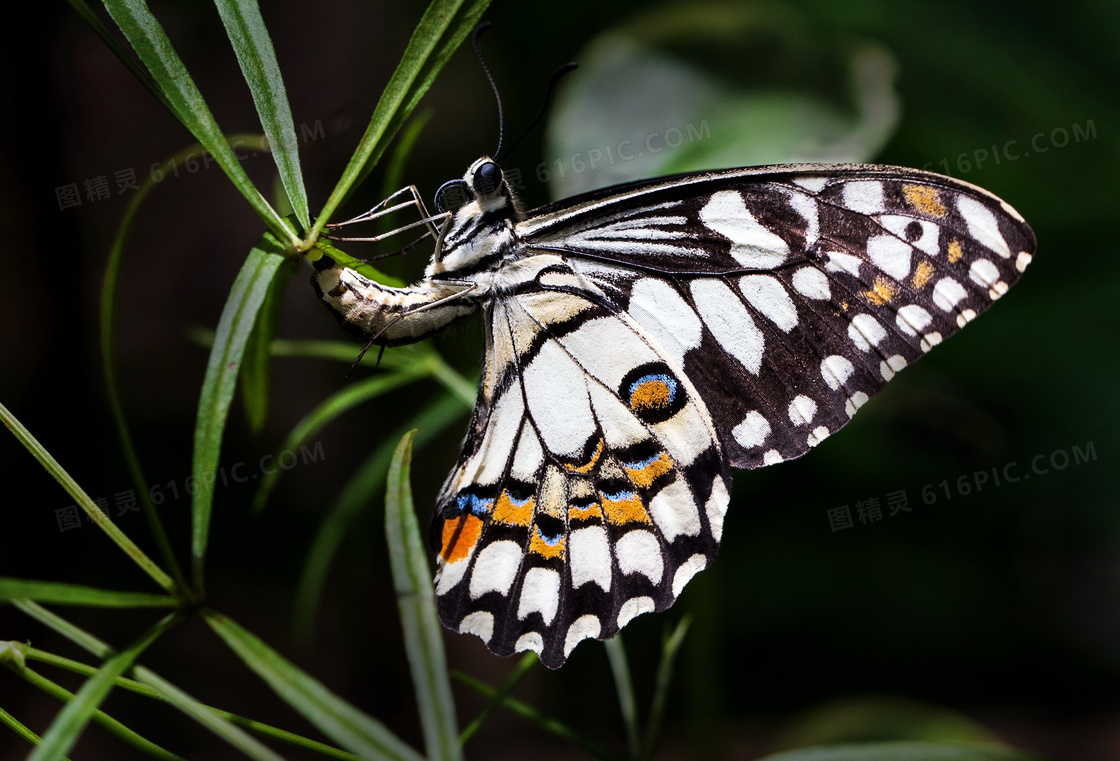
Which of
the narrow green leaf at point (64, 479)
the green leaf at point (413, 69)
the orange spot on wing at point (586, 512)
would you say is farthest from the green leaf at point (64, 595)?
the orange spot on wing at point (586, 512)

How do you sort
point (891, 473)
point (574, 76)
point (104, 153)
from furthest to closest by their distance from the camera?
point (104, 153)
point (891, 473)
point (574, 76)

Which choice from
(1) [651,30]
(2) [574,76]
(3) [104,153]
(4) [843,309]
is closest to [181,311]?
(3) [104,153]

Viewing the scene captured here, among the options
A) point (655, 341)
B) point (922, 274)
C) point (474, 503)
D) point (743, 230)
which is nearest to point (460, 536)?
point (474, 503)

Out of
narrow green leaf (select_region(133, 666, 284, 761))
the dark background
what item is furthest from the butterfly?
the dark background

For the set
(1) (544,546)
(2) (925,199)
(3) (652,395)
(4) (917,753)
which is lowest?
(4) (917,753)

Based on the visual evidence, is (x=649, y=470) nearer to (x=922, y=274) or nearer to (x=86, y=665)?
(x=922, y=274)

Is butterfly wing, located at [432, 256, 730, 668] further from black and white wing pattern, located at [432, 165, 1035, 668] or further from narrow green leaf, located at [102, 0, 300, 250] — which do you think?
narrow green leaf, located at [102, 0, 300, 250]

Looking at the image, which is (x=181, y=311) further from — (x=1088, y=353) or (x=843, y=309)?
(x=1088, y=353)
